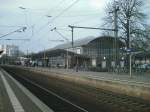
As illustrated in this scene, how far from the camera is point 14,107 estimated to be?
2070cm

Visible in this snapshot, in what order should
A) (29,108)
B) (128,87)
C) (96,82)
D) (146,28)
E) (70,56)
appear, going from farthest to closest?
(70,56) < (146,28) < (96,82) < (128,87) < (29,108)

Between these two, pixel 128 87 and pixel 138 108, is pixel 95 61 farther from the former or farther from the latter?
pixel 138 108

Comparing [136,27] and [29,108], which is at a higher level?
[136,27]

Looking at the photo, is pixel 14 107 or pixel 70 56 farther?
pixel 70 56

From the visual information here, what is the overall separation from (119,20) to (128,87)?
50.1 meters

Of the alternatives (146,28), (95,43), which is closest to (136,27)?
(146,28)

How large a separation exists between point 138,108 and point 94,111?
2.71 m

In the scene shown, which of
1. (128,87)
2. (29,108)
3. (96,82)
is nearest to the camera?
(29,108)

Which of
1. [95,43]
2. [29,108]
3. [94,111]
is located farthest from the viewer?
[95,43]

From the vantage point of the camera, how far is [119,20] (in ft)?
261

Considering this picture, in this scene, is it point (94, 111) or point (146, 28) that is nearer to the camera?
point (94, 111)

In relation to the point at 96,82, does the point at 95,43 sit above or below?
above

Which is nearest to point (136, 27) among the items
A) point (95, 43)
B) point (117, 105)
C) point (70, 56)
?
point (70, 56)

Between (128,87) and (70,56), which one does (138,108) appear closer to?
(128,87)
